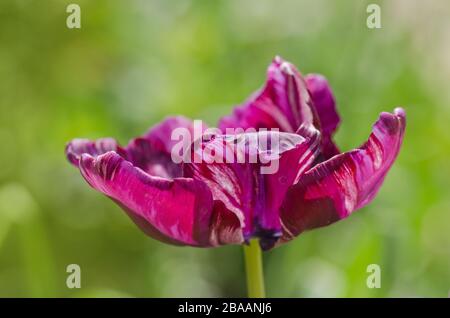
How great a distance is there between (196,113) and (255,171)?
0.79 m

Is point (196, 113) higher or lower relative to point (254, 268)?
higher

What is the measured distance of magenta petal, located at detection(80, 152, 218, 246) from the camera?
62 cm

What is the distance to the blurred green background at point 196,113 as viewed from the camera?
3.68ft

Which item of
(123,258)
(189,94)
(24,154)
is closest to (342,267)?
(123,258)

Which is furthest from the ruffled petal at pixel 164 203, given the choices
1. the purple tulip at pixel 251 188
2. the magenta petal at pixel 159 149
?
the magenta petal at pixel 159 149

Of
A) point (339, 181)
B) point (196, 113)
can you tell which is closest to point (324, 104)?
point (339, 181)

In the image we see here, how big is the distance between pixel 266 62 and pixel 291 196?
876 millimetres

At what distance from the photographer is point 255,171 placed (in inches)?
24.6

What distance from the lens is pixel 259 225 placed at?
64cm

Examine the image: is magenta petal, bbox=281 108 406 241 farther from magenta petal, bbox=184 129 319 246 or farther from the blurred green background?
the blurred green background

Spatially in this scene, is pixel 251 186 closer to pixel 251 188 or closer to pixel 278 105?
pixel 251 188

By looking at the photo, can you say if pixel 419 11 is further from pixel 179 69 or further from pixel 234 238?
pixel 234 238

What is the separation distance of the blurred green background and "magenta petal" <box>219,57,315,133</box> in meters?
0.30

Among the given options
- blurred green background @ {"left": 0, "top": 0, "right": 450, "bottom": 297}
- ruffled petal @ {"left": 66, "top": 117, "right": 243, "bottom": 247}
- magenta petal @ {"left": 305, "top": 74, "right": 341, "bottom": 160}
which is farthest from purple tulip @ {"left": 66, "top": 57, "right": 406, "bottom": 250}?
blurred green background @ {"left": 0, "top": 0, "right": 450, "bottom": 297}
